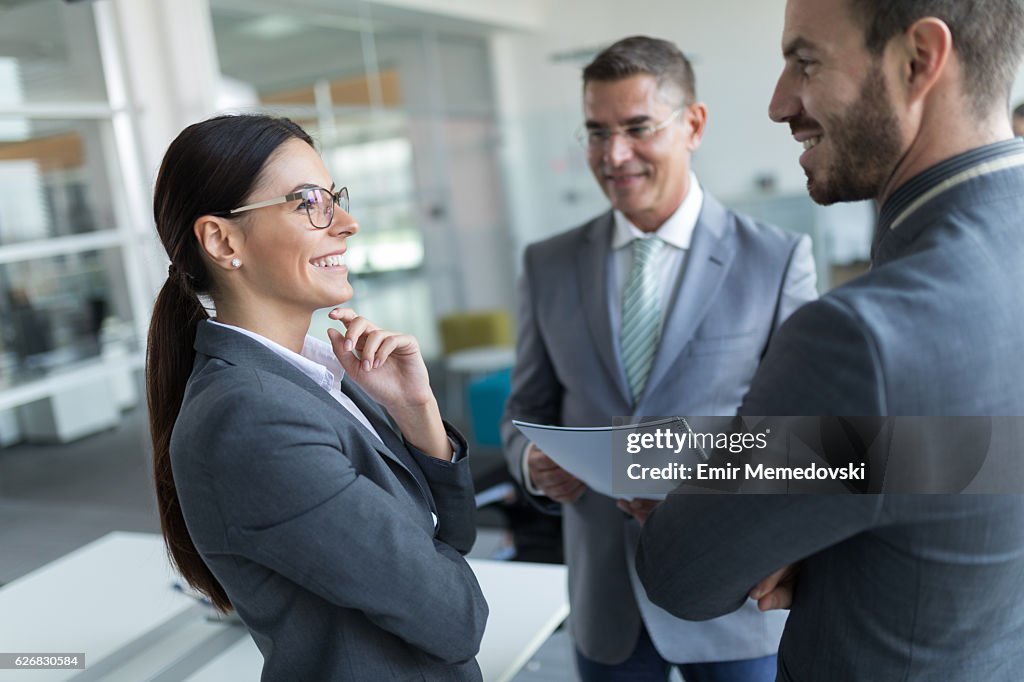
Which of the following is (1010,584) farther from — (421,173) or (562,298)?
(421,173)

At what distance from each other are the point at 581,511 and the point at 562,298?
1.61 ft

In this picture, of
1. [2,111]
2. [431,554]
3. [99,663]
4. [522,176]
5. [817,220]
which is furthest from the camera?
[522,176]

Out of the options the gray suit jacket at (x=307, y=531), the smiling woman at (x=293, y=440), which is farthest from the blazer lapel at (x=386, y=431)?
the gray suit jacket at (x=307, y=531)

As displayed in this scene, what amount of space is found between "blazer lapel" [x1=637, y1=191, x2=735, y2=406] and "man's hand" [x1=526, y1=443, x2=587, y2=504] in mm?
225

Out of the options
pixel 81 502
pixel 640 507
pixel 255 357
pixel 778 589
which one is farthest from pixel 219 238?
pixel 81 502

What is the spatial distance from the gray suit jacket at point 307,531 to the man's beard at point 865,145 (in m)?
0.71

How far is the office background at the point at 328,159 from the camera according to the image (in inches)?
186

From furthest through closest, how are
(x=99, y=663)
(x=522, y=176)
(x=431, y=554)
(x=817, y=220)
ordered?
(x=522, y=176)
(x=817, y=220)
(x=99, y=663)
(x=431, y=554)

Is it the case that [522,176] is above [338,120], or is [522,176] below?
below

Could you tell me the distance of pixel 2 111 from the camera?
15.0 ft

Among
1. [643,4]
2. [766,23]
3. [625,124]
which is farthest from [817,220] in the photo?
[625,124]

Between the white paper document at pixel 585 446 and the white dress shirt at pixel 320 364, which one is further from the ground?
the white dress shirt at pixel 320 364

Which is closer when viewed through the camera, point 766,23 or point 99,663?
point 99,663

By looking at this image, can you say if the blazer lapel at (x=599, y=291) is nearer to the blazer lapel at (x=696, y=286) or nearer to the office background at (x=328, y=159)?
the blazer lapel at (x=696, y=286)
